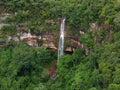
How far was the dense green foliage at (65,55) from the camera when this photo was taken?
23673 mm

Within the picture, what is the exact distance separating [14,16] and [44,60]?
4084mm

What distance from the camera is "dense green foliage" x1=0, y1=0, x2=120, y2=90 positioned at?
23.7 m

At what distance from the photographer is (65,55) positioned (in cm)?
2739

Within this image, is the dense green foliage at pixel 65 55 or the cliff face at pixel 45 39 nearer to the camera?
the dense green foliage at pixel 65 55

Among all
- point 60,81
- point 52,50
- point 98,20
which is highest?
point 98,20

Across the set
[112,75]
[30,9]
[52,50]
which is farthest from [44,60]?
[112,75]

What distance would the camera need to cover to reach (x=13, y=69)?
26828mm

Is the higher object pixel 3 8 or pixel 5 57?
pixel 3 8

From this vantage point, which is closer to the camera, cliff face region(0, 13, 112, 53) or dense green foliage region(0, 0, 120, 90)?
dense green foliage region(0, 0, 120, 90)

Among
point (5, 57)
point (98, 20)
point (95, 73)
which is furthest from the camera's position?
point (5, 57)

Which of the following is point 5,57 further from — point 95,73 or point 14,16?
point 95,73

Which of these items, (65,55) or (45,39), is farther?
(45,39)

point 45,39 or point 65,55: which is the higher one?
point 45,39

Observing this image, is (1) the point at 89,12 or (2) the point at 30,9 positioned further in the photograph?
(2) the point at 30,9
